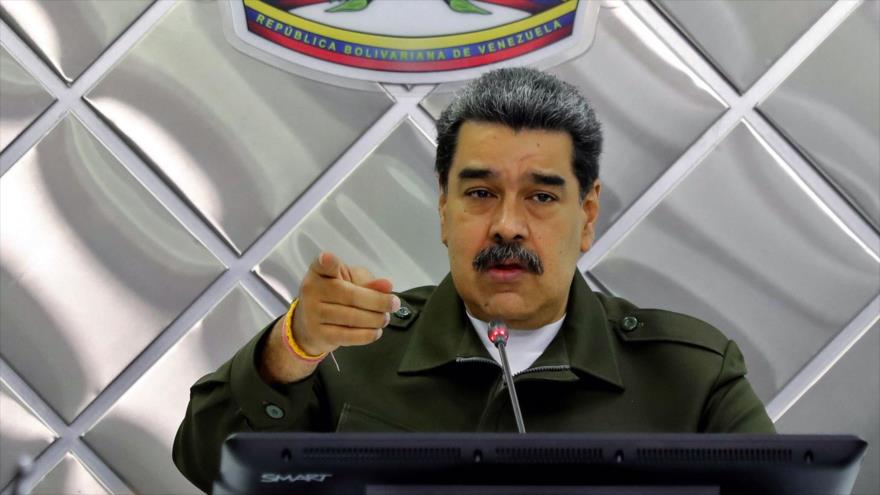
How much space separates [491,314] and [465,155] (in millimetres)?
271

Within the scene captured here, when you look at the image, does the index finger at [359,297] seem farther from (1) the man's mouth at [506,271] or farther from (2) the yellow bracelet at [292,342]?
(1) the man's mouth at [506,271]

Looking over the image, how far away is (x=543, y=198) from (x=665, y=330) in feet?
1.00

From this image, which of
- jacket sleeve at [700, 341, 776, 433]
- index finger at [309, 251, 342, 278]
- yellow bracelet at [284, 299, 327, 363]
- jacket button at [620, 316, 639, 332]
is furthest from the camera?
jacket button at [620, 316, 639, 332]

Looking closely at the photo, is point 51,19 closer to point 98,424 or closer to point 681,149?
point 98,424

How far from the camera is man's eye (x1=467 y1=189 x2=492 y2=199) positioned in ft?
6.23

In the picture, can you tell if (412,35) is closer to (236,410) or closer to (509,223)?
(509,223)

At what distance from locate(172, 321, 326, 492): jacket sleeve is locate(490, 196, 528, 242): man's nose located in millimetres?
367

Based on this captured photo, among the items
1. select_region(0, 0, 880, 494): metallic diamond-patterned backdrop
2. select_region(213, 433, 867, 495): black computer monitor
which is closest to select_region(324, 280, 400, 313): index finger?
select_region(213, 433, 867, 495): black computer monitor

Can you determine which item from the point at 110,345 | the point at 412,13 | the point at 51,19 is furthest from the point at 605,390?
the point at 51,19

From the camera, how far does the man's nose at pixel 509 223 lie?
72.4 inches

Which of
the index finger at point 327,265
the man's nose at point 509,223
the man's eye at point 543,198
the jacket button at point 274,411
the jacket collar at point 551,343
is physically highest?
the man's eye at point 543,198

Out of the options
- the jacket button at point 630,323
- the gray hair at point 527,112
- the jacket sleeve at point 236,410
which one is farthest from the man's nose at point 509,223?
the jacket sleeve at point 236,410

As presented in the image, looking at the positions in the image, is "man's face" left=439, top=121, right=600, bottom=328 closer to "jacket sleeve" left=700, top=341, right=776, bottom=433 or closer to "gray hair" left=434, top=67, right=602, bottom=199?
"gray hair" left=434, top=67, right=602, bottom=199

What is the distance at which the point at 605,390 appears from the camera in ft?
6.04
